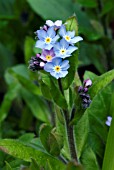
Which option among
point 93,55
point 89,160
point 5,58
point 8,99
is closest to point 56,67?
point 89,160

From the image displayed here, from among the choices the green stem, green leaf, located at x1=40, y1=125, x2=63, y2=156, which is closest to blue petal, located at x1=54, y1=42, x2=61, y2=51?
the green stem

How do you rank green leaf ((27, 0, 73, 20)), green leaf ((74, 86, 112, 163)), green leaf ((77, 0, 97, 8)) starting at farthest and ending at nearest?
1. green leaf ((27, 0, 73, 20))
2. green leaf ((77, 0, 97, 8))
3. green leaf ((74, 86, 112, 163))

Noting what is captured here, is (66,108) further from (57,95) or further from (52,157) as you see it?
(52,157)

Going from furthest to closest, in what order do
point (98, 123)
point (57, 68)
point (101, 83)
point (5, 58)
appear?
point (5, 58) < point (98, 123) < point (101, 83) < point (57, 68)

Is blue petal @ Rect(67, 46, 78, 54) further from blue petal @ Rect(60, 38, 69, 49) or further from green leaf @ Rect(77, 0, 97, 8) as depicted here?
green leaf @ Rect(77, 0, 97, 8)

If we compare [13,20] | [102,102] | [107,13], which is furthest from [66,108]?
[13,20]

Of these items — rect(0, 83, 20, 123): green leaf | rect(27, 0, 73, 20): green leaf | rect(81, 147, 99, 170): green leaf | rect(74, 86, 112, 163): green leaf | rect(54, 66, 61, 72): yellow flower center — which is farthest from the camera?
rect(27, 0, 73, 20): green leaf

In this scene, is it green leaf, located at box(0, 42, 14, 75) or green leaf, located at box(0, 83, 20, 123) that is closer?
green leaf, located at box(0, 83, 20, 123)

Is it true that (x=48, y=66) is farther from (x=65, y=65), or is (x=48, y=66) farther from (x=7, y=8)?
(x=7, y=8)
